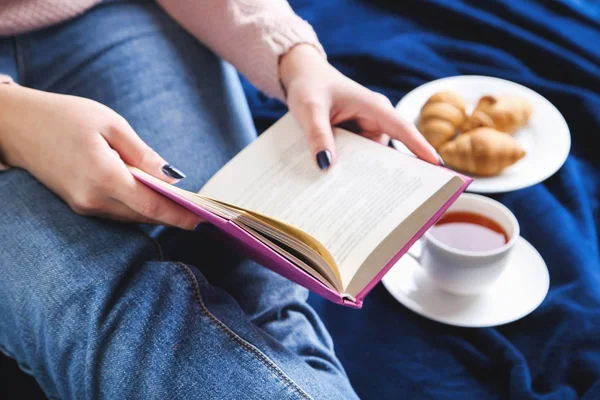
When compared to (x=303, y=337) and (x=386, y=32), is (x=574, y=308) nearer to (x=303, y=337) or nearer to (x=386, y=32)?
(x=303, y=337)

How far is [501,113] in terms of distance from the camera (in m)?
0.81

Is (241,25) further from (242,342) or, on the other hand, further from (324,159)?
(242,342)

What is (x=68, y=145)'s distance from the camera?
55 centimetres

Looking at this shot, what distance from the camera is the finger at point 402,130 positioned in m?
0.61

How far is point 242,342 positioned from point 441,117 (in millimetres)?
457

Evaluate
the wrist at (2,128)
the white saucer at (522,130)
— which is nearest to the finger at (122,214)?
the wrist at (2,128)

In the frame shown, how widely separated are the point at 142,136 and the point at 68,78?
13 cm

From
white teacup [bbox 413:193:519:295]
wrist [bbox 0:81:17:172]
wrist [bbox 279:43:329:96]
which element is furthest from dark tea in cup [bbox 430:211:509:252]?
wrist [bbox 0:81:17:172]

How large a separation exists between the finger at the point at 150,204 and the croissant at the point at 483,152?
1.29ft

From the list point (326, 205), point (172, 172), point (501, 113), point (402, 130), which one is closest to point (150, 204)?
point (172, 172)

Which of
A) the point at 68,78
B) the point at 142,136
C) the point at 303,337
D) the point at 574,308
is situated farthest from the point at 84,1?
the point at 574,308

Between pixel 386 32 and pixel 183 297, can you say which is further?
pixel 386 32

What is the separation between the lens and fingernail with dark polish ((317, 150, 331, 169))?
1.92ft

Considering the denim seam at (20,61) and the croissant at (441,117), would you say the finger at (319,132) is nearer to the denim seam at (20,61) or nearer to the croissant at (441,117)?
the croissant at (441,117)
